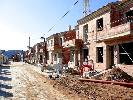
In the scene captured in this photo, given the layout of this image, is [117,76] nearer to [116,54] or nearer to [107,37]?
[116,54]

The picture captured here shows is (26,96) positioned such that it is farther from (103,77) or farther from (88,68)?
(88,68)

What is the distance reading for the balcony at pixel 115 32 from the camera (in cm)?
2173

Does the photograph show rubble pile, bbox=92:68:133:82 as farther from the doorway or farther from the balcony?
the doorway

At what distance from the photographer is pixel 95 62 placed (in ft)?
101

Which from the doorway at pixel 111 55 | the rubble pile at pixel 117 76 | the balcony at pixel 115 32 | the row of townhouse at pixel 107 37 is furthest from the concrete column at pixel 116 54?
the rubble pile at pixel 117 76

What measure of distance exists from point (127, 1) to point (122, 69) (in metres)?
6.50

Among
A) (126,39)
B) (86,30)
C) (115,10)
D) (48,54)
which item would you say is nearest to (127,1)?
(115,10)

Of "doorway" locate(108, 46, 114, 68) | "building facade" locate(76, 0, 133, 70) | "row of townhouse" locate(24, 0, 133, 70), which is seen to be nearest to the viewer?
"building facade" locate(76, 0, 133, 70)

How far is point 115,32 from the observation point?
24.2 meters

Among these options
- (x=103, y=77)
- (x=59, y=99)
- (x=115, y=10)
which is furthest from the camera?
(x=115, y=10)

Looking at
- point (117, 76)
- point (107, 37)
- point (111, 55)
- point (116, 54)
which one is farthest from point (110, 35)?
point (117, 76)

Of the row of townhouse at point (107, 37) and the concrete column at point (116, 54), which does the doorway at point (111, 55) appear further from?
the concrete column at point (116, 54)

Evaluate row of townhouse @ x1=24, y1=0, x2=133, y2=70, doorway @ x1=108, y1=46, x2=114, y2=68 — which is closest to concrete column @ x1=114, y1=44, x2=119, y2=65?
row of townhouse @ x1=24, y1=0, x2=133, y2=70

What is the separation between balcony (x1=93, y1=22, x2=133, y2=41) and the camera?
21733 mm
